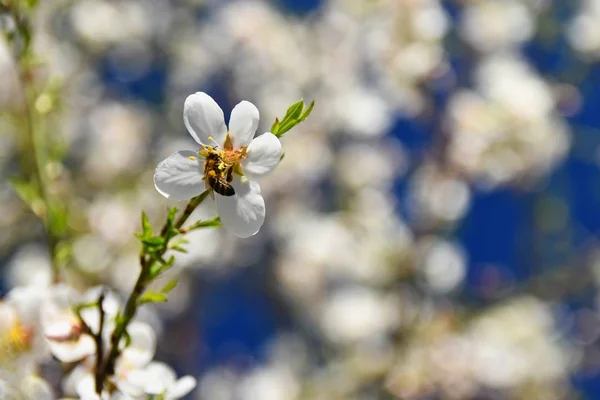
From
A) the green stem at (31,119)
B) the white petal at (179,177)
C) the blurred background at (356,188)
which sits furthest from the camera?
the blurred background at (356,188)

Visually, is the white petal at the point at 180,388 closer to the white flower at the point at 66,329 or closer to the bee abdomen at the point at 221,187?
the white flower at the point at 66,329

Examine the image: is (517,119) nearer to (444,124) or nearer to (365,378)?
(444,124)

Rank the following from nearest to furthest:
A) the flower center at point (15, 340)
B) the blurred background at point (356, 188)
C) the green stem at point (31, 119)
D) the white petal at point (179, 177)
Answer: the white petal at point (179, 177) < the flower center at point (15, 340) < the green stem at point (31, 119) < the blurred background at point (356, 188)

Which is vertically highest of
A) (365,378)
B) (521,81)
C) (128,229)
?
(521,81)

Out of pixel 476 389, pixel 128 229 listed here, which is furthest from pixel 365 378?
pixel 128 229

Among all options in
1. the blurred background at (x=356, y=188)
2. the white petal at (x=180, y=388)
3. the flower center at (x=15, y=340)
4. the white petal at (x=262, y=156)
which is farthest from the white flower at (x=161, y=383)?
the blurred background at (x=356, y=188)

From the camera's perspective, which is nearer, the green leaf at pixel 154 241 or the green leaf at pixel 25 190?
the green leaf at pixel 154 241
